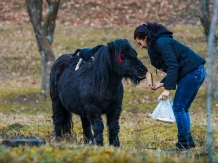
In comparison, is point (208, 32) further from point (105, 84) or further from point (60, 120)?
point (105, 84)

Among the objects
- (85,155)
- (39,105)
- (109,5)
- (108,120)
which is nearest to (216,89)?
(39,105)

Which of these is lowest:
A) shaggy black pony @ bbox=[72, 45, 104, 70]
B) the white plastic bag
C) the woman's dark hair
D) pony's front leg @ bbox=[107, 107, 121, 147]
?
pony's front leg @ bbox=[107, 107, 121, 147]

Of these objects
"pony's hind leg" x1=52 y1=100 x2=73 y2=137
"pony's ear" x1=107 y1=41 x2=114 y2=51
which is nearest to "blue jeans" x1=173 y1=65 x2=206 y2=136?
"pony's ear" x1=107 y1=41 x2=114 y2=51

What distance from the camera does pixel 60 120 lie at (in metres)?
12.0

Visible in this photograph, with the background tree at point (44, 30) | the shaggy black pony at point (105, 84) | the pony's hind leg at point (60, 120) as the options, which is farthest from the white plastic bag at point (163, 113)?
the background tree at point (44, 30)

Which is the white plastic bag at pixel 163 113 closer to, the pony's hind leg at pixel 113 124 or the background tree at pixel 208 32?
the pony's hind leg at pixel 113 124

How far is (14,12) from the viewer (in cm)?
3672

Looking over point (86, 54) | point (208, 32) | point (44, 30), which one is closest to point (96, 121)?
point (86, 54)

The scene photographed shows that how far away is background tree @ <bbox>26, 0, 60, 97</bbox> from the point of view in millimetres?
21562

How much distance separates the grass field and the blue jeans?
0.46 m

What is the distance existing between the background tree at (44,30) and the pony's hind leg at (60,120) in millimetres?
9834

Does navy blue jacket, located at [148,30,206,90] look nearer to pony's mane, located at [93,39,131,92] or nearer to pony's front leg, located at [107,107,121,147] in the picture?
pony's mane, located at [93,39,131,92]

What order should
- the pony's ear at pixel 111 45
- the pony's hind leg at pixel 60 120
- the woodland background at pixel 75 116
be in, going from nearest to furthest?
the woodland background at pixel 75 116 → the pony's ear at pixel 111 45 → the pony's hind leg at pixel 60 120

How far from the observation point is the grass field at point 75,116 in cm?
671
